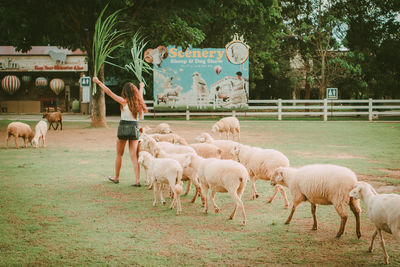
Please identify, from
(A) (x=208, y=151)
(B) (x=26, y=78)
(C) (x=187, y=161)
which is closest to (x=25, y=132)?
(A) (x=208, y=151)

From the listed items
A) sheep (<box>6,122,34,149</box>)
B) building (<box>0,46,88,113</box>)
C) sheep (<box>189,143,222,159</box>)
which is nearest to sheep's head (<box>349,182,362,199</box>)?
sheep (<box>189,143,222,159</box>)

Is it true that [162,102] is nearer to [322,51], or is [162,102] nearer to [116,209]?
[322,51]

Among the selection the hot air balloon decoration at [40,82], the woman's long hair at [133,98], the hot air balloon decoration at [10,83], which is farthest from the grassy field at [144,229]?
the hot air balloon decoration at [10,83]

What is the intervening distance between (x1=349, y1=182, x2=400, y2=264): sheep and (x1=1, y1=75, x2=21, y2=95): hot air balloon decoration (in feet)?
126

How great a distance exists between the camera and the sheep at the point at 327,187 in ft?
17.5

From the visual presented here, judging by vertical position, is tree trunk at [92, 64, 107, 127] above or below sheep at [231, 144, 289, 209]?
above

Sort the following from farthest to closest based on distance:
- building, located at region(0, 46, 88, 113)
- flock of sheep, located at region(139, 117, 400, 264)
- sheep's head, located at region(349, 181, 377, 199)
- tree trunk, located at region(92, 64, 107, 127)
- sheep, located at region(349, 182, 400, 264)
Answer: building, located at region(0, 46, 88, 113) < tree trunk, located at region(92, 64, 107, 127) < sheep's head, located at region(349, 181, 377, 199) < flock of sheep, located at region(139, 117, 400, 264) < sheep, located at region(349, 182, 400, 264)

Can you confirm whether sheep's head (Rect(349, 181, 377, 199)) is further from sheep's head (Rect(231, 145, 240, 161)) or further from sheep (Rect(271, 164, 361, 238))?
sheep's head (Rect(231, 145, 240, 161))

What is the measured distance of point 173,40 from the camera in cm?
2230

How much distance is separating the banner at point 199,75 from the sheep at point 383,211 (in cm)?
2381

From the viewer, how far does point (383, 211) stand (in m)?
4.59

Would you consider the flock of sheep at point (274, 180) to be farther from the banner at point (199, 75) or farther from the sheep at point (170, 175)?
the banner at point (199, 75)

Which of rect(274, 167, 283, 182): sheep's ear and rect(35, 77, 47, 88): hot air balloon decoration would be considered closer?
rect(274, 167, 283, 182): sheep's ear

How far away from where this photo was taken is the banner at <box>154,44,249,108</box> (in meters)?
28.5
